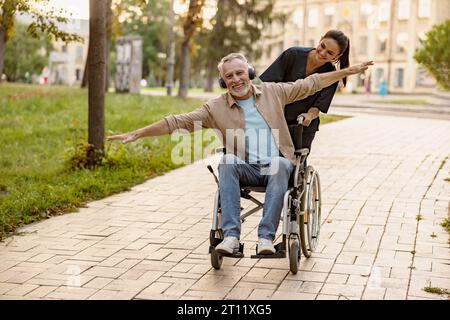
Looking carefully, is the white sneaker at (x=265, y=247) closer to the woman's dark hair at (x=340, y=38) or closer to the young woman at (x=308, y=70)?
the young woman at (x=308, y=70)

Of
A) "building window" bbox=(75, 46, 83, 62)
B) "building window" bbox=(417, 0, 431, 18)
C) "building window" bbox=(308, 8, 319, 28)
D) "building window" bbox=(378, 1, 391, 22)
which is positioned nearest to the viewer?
"building window" bbox=(417, 0, 431, 18)

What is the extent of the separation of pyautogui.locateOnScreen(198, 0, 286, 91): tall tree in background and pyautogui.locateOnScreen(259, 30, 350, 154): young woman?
101 ft

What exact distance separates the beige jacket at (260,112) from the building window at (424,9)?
5740cm

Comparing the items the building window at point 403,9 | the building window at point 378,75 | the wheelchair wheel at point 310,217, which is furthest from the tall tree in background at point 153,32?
the wheelchair wheel at point 310,217

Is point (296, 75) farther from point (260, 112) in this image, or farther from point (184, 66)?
→ point (184, 66)

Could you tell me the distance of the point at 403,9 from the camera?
61.5 metres

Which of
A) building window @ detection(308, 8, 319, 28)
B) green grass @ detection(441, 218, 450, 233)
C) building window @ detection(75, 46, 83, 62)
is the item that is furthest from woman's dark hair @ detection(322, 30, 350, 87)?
building window @ detection(75, 46, 83, 62)

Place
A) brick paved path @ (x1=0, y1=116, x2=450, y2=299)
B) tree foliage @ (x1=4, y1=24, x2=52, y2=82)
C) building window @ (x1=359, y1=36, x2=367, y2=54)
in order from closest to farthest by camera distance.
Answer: brick paved path @ (x1=0, y1=116, x2=450, y2=299)
tree foliage @ (x1=4, y1=24, x2=52, y2=82)
building window @ (x1=359, y1=36, x2=367, y2=54)

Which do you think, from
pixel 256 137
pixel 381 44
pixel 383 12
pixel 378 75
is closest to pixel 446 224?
pixel 256 137

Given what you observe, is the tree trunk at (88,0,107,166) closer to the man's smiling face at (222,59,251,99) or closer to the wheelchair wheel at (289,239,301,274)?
the man's smiling face at (222,59,251,99)

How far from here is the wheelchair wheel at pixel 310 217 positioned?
542 cm

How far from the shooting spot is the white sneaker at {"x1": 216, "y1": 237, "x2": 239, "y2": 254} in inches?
197

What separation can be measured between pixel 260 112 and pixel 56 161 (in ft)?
19.4

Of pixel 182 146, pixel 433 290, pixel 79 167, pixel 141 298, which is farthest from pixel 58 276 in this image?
pixel 182 146
